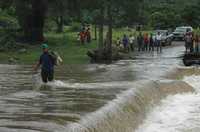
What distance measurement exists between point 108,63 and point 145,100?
17.7 metres

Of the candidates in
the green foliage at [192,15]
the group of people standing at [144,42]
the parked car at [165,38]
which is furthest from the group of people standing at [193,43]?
the green foliage at [192,15]

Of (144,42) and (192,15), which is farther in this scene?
(192,15)

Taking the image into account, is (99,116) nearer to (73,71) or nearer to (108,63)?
(73,71)

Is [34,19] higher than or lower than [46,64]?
lower

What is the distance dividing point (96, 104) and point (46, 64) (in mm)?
4130

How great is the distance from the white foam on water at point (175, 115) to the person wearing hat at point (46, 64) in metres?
3.70

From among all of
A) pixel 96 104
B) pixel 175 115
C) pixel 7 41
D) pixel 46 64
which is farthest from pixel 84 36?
pixel 96 104

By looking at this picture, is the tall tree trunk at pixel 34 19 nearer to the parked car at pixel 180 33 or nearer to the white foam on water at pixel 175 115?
the parked car at pixel 180 33

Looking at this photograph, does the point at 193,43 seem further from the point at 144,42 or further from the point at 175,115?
the point at 175,115

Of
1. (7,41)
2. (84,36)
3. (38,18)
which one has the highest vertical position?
(38,18)

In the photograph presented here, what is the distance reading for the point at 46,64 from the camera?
64.9 feet

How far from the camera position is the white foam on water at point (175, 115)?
16.1m

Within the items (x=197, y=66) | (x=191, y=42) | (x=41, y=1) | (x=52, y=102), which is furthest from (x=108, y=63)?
(x=52, y=102)

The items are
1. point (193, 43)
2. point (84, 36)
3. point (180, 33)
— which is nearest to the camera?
point (193, 43)
